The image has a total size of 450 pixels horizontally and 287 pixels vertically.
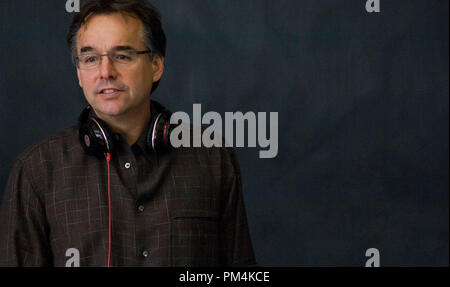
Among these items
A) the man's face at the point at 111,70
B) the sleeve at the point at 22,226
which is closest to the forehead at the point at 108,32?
the man's face at the point at 111,70

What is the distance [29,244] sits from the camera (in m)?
1.90

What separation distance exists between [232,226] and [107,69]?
1.97 feet

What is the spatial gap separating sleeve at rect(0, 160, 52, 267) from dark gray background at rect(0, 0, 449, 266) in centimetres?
91

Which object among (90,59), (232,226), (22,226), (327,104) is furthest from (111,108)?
(327,104)

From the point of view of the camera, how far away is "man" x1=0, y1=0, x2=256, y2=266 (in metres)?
1.90

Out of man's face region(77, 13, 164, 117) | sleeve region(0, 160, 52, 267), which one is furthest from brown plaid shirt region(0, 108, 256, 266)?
man's face region(77, 13, 164, 117)

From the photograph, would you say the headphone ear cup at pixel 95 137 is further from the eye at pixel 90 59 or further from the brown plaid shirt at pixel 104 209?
the eye at pixel 90 59

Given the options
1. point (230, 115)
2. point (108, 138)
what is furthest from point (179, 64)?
point (108, 138)

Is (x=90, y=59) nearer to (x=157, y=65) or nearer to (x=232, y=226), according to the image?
(x=157, y=65)

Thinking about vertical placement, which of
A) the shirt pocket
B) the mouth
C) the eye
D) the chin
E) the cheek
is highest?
the eye

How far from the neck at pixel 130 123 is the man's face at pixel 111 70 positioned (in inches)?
0.8

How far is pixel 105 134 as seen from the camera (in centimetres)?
191

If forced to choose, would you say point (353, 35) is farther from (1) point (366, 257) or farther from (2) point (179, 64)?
(1) point (366, 257)

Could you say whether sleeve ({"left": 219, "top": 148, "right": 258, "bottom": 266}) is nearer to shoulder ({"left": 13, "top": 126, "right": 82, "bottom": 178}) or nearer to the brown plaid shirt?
the brown plaid shirt
